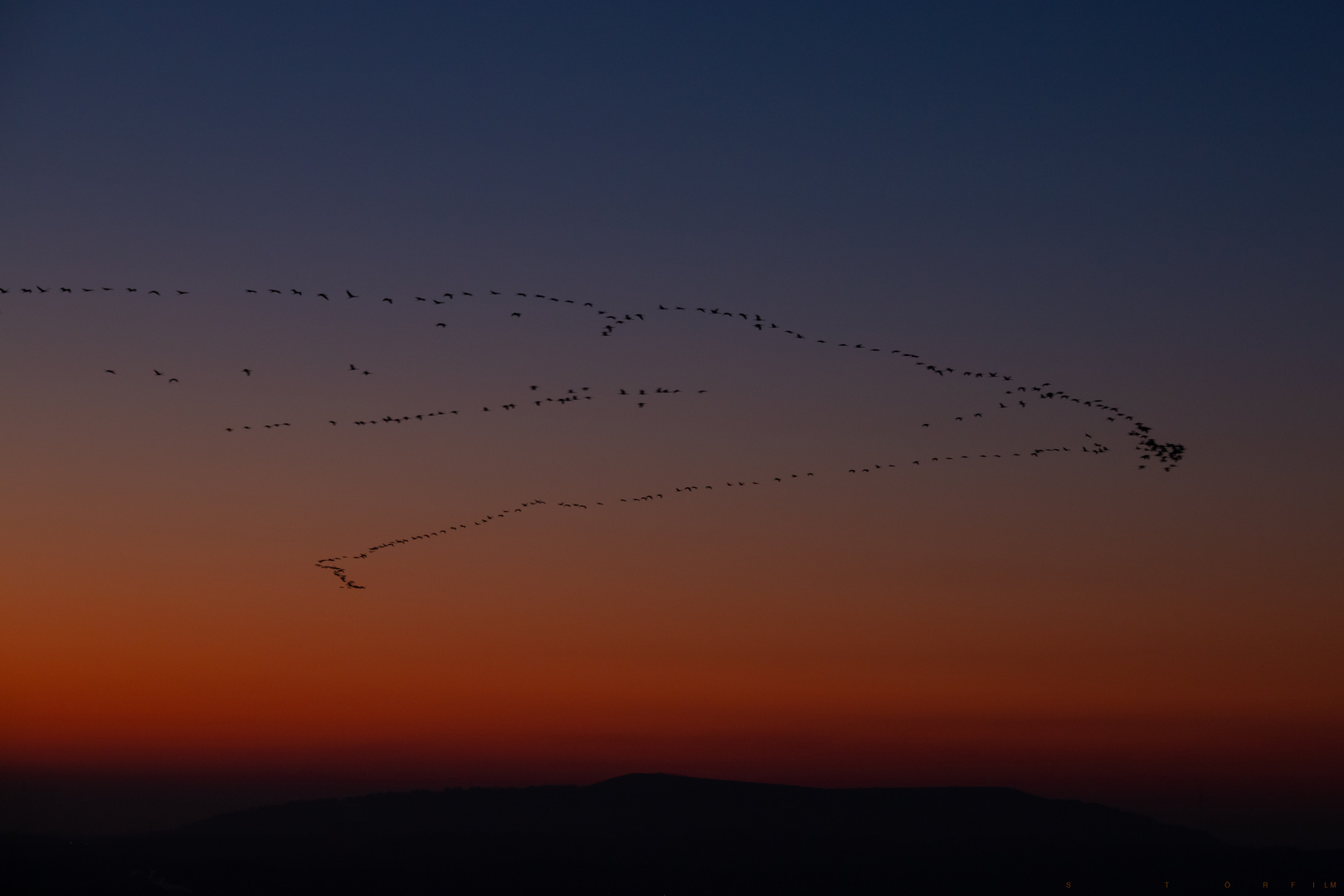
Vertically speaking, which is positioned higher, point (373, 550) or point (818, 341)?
point (818, 341)

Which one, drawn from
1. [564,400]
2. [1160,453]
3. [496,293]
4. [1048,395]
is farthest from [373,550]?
[1160,453]

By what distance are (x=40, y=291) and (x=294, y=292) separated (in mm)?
8366

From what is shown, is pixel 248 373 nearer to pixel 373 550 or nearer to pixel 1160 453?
pixel 373 550

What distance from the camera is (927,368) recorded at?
55656 mm

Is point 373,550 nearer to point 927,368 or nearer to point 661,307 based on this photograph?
point 661,307

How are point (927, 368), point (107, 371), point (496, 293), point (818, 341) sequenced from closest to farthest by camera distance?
point (496, 293), point (107, 371), point (818, 341), point (927, 368)

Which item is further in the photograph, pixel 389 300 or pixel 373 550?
pixel 373 550

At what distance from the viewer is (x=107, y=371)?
46531 mm

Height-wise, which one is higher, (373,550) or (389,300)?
(389,300)

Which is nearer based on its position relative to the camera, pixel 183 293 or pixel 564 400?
pixel 183 293

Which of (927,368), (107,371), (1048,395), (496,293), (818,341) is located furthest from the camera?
(1048,395)

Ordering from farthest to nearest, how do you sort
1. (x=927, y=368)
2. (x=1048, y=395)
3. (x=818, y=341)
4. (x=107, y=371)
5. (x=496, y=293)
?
1. (x=1048, y=395)
2. (x=927, y=368)
3. (x=818, y=341)
4. (x=107, y=371)
5. (x=496, y=293)

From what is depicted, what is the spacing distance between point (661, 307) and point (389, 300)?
383 inches

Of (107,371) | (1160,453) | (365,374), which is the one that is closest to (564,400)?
(365,374)
